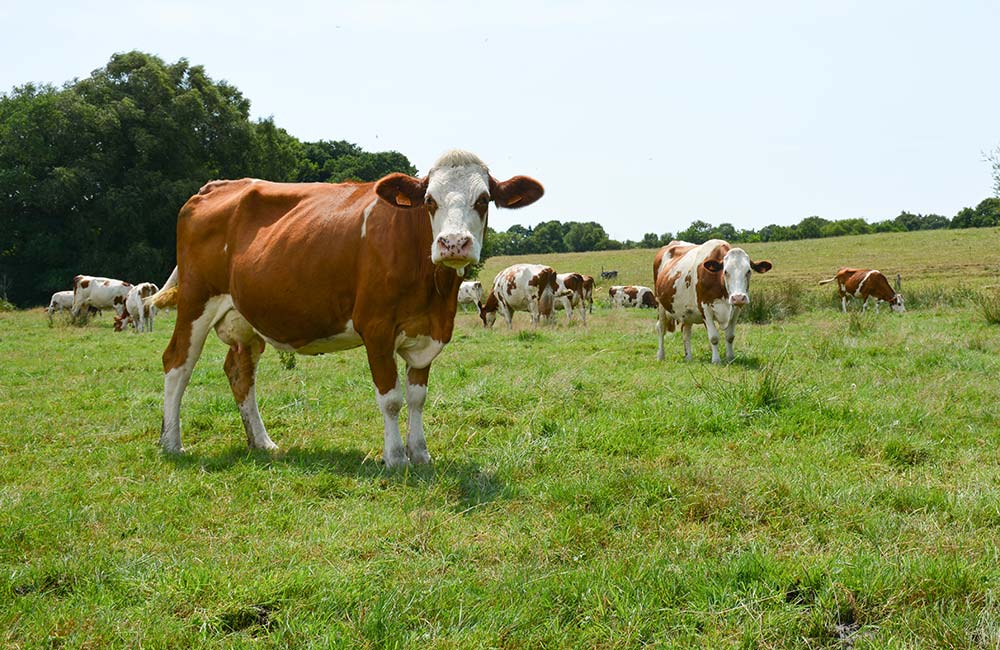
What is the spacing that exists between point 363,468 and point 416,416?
558 mm

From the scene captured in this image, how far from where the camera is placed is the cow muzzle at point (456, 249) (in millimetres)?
4871

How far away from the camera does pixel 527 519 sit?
4203mm

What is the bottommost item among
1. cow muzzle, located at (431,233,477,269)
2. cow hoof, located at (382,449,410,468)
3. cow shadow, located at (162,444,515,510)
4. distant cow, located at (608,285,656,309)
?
distant cow, located at (608,285,656,309)

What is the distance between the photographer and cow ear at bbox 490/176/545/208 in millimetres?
5656

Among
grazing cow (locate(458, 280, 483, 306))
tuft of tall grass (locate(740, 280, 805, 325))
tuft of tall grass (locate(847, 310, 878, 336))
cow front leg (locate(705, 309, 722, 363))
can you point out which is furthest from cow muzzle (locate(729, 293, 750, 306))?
grazing cow (locate(458, 280, 483, 306))

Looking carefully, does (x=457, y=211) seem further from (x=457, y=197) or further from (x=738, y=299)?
(x=738, y=299)

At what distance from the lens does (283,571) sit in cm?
346

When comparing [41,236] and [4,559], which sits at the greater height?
[41,236]

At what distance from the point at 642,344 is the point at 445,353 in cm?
357

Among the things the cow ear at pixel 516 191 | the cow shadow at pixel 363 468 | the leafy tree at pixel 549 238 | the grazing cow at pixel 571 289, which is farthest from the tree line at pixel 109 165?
the leafy tree at pixel 549 238

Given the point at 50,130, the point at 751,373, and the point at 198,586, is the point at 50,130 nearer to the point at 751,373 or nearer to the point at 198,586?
the point at 751,373

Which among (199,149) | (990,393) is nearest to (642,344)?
(990,393)

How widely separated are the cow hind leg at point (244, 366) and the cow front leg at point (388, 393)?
141cm

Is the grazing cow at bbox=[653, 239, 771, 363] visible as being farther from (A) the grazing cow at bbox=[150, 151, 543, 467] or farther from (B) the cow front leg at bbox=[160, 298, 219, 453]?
(B) the cow front leg at bbox=[160, 298, 219, 453]
